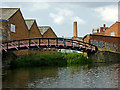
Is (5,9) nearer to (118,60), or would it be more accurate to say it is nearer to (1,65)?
(1,65)

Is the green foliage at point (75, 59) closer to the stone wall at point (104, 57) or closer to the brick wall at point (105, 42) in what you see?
the stone wall at point (104, 57)

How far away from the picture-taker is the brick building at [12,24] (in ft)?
91.3

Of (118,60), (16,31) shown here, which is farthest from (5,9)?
(118,60)

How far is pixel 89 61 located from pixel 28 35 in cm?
1199

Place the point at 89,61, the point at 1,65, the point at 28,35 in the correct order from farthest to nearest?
1. the point at 28,35
2. the point at 89,61
3. the point at 1,65

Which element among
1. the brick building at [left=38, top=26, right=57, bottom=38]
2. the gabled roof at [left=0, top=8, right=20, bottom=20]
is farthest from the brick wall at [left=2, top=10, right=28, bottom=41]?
the brick building at [left=38, top=26, right=57, bottom=38]

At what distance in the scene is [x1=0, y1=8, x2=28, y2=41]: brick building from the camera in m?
27.8

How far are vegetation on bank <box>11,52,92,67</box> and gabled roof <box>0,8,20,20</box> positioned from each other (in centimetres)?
646

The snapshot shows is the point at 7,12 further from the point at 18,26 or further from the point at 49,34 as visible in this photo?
the point at 49,34

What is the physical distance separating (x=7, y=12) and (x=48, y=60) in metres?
9.90

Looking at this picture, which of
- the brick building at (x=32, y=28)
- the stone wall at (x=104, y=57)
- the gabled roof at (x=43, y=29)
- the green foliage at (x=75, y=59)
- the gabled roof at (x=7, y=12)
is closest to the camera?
the gabled roof at (x=7, y=12)

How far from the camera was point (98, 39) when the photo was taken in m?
36.8

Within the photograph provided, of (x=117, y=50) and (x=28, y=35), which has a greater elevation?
(x=28, y=35)

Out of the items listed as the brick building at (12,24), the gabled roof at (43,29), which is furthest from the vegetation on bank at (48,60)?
the gabled roof at (43,29)
